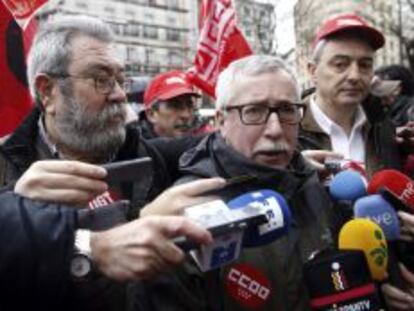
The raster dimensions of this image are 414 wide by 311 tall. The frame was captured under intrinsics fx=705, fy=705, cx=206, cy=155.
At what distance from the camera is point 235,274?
5.88 feet

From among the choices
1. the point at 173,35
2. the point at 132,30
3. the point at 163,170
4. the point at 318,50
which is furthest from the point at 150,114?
the point at 173,35

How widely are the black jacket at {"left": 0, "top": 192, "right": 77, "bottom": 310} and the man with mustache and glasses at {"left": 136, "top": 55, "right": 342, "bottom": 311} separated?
43 centimetres

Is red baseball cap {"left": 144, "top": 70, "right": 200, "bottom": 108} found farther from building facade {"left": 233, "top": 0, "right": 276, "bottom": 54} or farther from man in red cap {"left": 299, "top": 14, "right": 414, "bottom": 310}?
man in red cap {"left": 299, "top": 14, "right": 414, "bottom": 310}

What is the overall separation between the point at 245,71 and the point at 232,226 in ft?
3.75

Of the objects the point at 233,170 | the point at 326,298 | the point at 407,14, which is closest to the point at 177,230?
the point at 326,298

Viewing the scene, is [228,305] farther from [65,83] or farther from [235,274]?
[65,83]

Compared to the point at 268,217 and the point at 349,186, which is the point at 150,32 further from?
the point at 268,217

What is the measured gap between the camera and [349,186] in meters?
2.05

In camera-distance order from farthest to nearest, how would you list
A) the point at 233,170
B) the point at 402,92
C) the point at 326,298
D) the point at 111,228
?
the point at 402,92, the point at 233,170, the point at 326,298, the point at 111,228

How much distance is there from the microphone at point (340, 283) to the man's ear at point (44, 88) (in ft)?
4.16

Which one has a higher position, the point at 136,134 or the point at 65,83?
the point at 65,83

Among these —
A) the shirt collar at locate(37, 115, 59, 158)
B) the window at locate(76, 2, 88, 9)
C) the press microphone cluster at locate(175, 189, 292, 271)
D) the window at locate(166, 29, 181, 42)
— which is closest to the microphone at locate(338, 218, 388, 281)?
the press microphone cluster at locate(175, 189, 292, 271)

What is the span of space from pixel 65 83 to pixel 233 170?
765mm

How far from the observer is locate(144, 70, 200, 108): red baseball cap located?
4.87 metres
